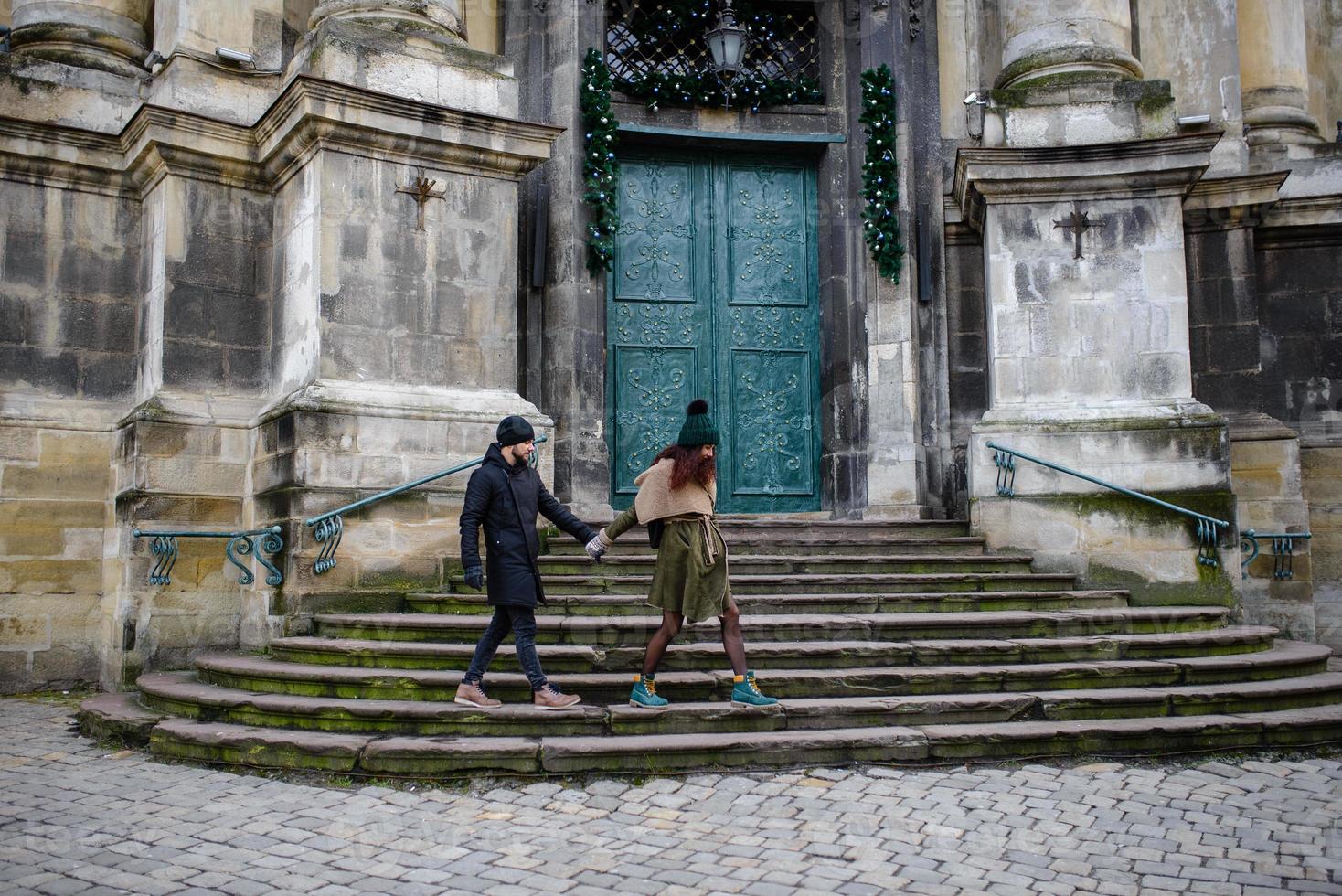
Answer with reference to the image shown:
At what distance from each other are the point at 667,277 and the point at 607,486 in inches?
83.0

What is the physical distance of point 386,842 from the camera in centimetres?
494

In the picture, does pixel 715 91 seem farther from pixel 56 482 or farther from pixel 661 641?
pixel 661 641

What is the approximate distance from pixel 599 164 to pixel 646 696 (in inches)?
234

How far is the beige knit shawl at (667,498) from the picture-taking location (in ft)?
21.4

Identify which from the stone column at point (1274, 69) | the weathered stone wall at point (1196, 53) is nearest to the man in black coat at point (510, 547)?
the weathered stone wall at point (1196, 53)

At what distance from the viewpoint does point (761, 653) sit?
701cm

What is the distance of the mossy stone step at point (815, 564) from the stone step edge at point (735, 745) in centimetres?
235

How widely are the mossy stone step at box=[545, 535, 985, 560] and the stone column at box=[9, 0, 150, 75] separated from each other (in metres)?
5.32

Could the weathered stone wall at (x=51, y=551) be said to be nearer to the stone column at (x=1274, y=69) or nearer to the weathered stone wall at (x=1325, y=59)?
the stone column at (x=1274, y=69)

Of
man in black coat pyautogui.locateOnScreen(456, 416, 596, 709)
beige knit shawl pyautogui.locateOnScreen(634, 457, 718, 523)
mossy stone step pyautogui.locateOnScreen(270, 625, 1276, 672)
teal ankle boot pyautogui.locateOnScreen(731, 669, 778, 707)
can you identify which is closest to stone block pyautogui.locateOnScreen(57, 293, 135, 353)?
mossy stone step pyautogui.locateOnScreen(270, 625, 1276, 672)

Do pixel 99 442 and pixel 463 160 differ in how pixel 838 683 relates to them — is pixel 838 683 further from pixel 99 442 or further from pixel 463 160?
pixel 99 442

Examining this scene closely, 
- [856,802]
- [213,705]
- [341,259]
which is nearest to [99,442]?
[341,259]

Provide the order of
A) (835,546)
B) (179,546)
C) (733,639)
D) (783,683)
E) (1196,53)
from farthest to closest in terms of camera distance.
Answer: (1196,53) → (835,546) → (179,546) → (783,683) → (733,639)

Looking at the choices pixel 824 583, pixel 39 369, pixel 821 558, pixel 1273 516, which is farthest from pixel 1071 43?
pixel 39 369
